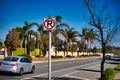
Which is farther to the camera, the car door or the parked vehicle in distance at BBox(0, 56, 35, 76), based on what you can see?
the car door

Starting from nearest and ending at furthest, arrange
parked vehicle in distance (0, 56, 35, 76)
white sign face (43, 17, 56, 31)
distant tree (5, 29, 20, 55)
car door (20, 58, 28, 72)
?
white sign face (43, 17, 56, 31), parked vehicle in distance (0, 56, 35, 76), car door (20, 58, 28, 72), distant tree (5, 29, 20, 55)

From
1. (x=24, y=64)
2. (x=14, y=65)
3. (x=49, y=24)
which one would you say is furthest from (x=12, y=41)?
(x=49, y=24)

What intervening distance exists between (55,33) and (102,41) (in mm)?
51549

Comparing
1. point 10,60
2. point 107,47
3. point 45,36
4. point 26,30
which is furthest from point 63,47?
point 107,47

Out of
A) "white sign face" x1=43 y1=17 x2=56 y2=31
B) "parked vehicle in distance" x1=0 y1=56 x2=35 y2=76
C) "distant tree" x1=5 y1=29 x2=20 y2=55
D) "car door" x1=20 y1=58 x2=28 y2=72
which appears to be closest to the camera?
"white sign face" x1=43 y1=17 x2=56 y2=31

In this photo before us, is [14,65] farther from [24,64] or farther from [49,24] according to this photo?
[49,24]

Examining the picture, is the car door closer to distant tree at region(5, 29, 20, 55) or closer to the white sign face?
the white sign face

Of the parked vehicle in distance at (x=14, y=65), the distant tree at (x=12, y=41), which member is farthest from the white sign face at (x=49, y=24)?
the distant tree at (x=12, y=41)

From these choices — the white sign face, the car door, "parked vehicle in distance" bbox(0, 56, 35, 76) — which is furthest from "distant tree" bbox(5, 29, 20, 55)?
the white sign face

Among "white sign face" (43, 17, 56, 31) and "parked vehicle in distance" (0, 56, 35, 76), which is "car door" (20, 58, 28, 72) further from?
"white sign face" (43, 17, 56, 31)

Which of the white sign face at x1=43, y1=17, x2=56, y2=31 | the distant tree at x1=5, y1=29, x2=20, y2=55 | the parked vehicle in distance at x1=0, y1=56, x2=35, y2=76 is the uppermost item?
the distant tree at x1=5, y1=29, x2=20, y2=55

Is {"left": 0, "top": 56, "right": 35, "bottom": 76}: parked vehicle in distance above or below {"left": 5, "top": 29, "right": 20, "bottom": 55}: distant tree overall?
below

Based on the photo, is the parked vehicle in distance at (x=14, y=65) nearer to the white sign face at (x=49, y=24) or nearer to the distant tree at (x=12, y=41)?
the white sign face at (x=49, y=24)

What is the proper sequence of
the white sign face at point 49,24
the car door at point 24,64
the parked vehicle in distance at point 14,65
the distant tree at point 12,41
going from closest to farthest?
the white sign face at point 49,24
the parked vehicle in distance at point 14,65
the car door at point 24,64
the distant tree at point 12,41
